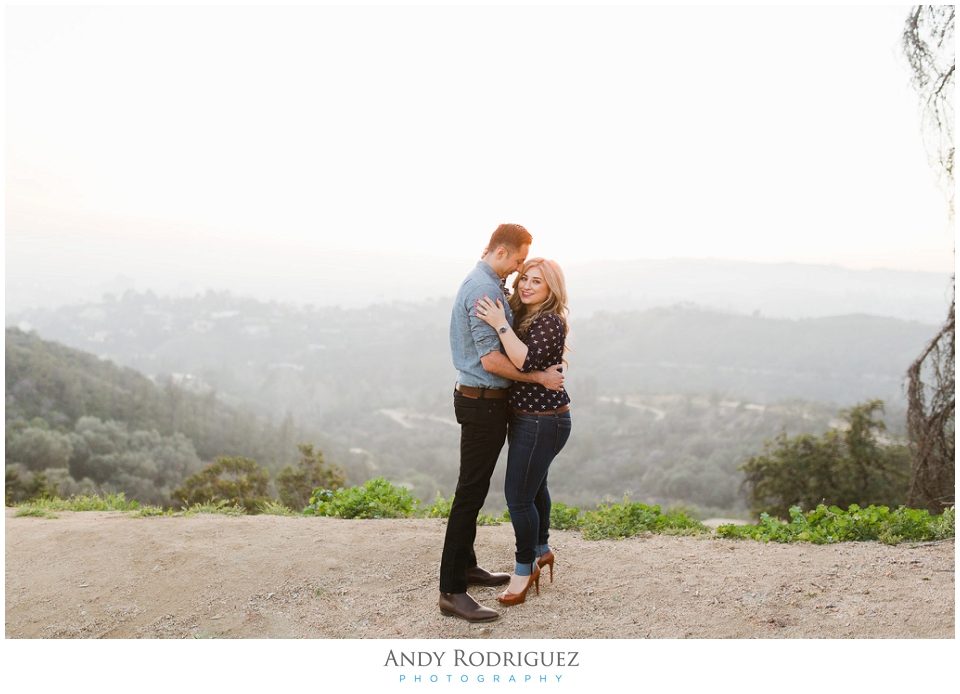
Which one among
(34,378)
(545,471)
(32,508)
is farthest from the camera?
(34,378)

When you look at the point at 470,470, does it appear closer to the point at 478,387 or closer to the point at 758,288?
the point at 478,387

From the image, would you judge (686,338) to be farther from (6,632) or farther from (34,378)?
(6,632)

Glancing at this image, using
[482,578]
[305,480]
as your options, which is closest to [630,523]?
[482,578]

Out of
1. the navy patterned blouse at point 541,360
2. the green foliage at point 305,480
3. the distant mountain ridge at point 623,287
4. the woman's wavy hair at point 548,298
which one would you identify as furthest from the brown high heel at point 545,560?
the distant mountain ridge at point 623,287

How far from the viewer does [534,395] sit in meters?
3.37

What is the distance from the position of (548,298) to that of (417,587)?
76.0 inches

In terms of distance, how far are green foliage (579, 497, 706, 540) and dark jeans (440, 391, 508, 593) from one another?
5.63ft

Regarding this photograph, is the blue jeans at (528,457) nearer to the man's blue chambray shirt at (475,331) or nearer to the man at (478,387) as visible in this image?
the man at (478,387)

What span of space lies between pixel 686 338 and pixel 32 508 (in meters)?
66.3

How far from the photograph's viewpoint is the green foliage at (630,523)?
5035 millimetres

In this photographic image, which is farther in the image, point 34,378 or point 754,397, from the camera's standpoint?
point 754,397

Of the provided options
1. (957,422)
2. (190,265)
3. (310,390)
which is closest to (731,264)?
(310,390)

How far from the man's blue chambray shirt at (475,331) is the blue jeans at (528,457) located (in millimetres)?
245

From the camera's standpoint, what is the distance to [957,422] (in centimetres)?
624
